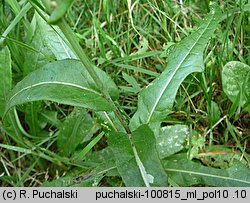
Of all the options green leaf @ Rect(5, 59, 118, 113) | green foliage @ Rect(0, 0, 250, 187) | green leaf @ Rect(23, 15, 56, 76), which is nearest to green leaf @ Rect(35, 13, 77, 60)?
green foliage @ Rect(0, 0, 250, 187)

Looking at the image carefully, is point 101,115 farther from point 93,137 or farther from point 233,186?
point 233,186

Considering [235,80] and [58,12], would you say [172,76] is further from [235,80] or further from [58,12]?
[58,12]

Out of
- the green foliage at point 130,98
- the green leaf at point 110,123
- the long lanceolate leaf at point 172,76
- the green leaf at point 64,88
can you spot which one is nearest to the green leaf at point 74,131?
the green foliage at point 130,98

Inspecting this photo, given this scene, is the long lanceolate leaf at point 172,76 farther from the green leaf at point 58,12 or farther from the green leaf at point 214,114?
the green leaf at point 58,12

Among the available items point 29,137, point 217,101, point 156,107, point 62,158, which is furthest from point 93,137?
point 217,101

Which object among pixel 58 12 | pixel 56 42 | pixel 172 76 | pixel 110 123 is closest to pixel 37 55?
pixel 56 42
